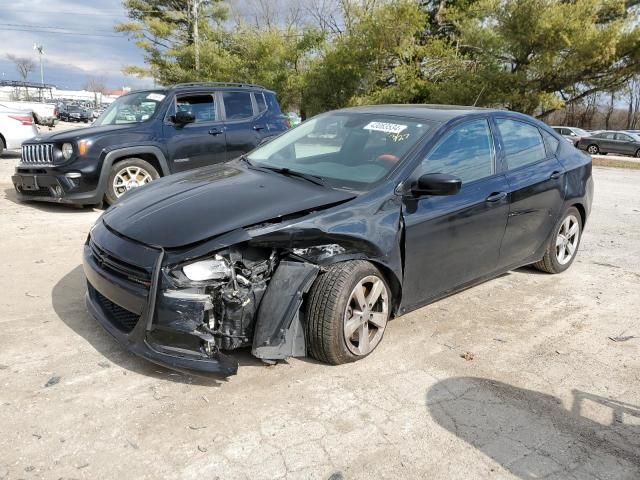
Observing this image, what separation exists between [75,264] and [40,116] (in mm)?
20606

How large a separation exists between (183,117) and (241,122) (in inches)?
42.6

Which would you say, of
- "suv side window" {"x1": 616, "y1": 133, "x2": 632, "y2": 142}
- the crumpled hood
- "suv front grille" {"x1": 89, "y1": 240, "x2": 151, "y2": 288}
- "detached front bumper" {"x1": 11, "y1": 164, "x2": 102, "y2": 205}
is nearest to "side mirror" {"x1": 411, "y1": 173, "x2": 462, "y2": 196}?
the crumpled hood

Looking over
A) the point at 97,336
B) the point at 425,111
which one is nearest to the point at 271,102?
the point at 425,111

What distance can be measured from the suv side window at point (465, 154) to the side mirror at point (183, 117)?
4.52 metres

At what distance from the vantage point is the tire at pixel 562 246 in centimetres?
503

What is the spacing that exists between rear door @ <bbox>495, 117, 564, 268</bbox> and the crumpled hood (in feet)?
5.55

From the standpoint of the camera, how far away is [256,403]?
9.38 feet

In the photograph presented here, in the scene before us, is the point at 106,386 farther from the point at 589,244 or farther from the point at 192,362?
the point at 589,244

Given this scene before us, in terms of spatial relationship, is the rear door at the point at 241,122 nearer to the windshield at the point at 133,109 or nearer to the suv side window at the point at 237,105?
the suv side window at the point at 237,105

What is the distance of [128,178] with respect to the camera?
726 centimetres

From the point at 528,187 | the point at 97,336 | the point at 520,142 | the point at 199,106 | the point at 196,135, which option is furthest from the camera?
the point at 199,106

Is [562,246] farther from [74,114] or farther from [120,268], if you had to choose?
[74,114]

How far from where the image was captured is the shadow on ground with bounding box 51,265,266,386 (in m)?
3.08

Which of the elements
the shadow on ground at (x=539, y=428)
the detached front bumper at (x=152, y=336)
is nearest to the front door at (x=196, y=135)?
the detached front bumper at (x=152, y=336)
